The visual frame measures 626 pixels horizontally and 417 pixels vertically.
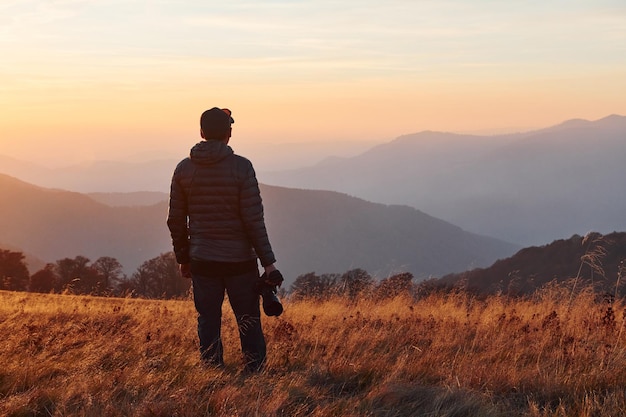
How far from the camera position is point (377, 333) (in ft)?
23.2

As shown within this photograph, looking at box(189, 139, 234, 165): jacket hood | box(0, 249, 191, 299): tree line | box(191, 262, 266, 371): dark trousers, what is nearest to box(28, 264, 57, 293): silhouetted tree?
box(0, 249, 191, 299): tree line

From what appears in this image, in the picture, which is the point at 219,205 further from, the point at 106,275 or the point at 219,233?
the point at 106,275

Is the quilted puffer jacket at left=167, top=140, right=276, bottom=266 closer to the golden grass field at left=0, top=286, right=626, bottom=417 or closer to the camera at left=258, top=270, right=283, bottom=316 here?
the camera at left=258, top=270, right=283, bottom=316

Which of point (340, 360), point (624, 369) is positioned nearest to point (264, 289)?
point (340, 360)

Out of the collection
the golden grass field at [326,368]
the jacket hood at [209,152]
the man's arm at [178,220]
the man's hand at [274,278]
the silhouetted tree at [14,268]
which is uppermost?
the jacket hood at [209,152]

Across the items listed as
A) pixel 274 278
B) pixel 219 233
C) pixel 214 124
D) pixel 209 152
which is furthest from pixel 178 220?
pixel 274 278

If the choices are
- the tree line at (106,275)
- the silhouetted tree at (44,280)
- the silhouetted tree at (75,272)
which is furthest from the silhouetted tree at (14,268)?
the silhouetted tree at (75,272)

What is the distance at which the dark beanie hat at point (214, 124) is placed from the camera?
18.5 feet

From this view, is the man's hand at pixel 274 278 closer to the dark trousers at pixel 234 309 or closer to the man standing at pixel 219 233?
the man standing at pixel 219 233

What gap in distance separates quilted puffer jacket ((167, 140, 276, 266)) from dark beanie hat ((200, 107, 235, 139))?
84 mm

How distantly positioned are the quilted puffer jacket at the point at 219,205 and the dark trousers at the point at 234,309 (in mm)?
200

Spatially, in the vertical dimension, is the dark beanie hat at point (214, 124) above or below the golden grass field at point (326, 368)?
above

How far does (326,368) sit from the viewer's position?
220 inches

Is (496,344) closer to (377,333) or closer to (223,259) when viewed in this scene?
(377,333)
